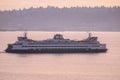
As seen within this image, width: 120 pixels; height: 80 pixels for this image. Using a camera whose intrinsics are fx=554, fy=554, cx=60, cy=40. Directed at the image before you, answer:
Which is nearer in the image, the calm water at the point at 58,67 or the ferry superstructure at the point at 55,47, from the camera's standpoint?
the calm water at the point at 58,67

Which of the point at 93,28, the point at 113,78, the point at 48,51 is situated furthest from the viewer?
the point at 93,28

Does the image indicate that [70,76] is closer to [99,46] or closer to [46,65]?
[46,65]

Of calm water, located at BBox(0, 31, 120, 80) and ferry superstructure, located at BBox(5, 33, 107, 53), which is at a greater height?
ferry superstructure, located at BBox(5, 33, 107, 53)

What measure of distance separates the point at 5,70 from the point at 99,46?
21492 millimetres

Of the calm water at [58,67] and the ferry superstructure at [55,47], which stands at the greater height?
the ferry superstructure at [55,47]

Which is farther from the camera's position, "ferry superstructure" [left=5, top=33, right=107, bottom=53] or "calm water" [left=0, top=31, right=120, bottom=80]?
"ferry superstructure" [left=5, top=33, right=107, bottom=53]

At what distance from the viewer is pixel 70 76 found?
39.6 metres

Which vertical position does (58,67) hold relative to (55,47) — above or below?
below

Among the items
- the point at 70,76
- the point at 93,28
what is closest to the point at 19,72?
the point at 70,76

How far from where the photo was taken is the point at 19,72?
42219mm

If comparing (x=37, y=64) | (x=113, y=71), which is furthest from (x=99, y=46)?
(x=113, y=71)

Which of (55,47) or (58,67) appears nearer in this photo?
A: (58,67)

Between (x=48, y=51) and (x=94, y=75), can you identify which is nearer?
(x=94, y=75)

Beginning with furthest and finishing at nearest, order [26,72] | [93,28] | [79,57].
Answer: [93,28] < [79,57] < [26,72]
